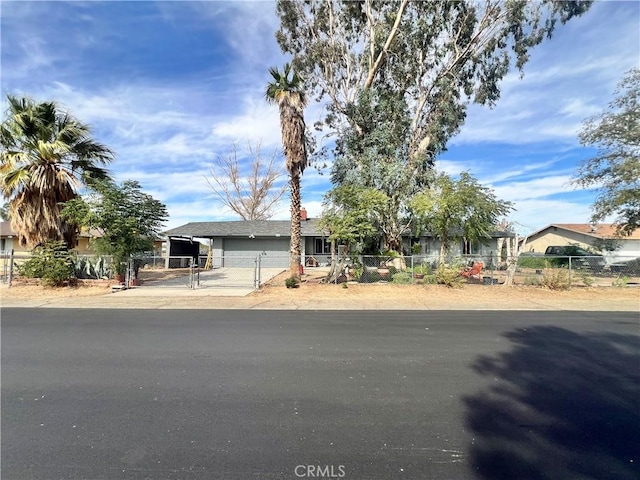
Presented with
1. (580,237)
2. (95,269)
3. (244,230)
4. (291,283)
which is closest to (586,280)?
(291,283)

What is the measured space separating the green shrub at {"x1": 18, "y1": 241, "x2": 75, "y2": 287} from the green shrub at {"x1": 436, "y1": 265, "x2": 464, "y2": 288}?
14.9 metres

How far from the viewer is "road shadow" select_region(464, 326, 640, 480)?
2.92 meters

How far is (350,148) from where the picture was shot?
21.1 metres

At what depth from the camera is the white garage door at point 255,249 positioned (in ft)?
91.4

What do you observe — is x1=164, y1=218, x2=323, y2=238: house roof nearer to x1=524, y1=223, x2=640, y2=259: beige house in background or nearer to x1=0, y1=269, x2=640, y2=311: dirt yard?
x1=0, y1=269, x2=640, y2=311: dirt yard

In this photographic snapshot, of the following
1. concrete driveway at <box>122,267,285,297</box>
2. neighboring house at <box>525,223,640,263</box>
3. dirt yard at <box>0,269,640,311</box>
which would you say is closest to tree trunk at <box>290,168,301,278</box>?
dirt yard at <box>0,269,640,311</box>

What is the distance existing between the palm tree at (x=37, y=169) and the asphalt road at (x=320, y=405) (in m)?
9.59

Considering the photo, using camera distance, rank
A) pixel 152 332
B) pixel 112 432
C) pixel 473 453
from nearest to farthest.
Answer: pixel 473 453 < pixel 112 432 < pixel 152 332

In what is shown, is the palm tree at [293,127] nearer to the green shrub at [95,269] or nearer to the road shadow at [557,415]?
the green shrub at [95,269]

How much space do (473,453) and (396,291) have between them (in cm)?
1164

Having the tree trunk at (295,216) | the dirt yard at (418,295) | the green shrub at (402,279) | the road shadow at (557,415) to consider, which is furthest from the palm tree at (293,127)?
the road shadow at (557,415)

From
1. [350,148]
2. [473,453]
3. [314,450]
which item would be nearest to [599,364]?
[473,453]

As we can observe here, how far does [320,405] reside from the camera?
13.3 feet

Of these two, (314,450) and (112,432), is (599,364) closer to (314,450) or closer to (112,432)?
(314,450)
